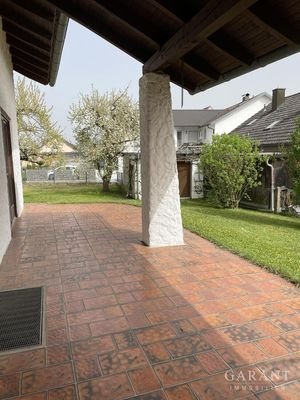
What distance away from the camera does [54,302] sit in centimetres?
304

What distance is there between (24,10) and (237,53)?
12.4ft

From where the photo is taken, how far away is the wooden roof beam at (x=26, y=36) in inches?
234

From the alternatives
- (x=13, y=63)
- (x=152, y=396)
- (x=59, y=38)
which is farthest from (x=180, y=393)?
(x=13, y=63)

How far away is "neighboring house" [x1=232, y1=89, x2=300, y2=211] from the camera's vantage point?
10.3 metres

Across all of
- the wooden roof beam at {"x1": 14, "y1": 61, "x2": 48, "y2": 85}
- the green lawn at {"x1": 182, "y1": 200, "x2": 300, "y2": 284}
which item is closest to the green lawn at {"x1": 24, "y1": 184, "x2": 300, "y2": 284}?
the green lawn at {"x1": 182, "y1": 200, "x2": 300, "y2": 284}

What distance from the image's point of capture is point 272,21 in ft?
9.20

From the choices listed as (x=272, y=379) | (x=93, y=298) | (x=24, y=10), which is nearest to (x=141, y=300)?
(x=93, y=298)

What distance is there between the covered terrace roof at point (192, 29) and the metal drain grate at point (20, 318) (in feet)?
10.3

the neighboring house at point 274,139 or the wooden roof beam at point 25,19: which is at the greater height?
the wooden roof beam at point 25,19

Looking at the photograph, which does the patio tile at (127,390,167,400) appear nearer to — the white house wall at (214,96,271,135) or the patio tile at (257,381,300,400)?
the patio tile at (257,381,300,400)

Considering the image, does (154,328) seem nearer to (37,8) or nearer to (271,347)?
(271,347)

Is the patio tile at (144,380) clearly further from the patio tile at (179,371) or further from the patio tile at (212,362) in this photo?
the patio tile at (212,362)

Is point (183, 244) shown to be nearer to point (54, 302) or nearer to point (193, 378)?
point (54, 302)

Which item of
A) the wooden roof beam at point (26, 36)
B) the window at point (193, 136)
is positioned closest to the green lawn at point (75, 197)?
the wooden roof beam at point (26, 36)
